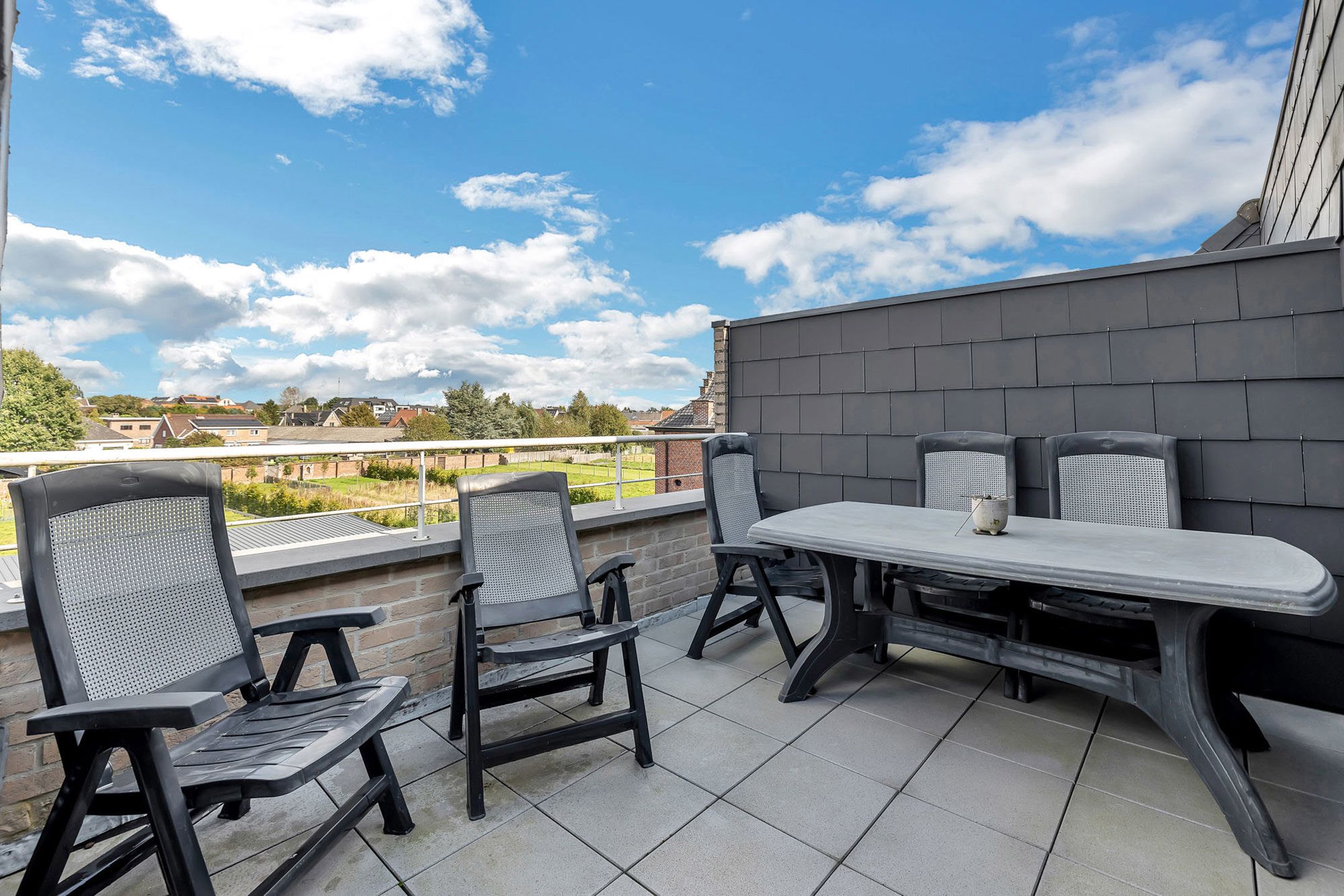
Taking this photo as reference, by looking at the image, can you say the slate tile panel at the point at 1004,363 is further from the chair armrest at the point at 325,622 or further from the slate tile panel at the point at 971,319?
the chair armrest at the point at 325,622

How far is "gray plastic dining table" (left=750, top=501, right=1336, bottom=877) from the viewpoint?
4.91 feet

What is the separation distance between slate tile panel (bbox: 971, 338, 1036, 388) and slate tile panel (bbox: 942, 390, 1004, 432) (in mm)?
53

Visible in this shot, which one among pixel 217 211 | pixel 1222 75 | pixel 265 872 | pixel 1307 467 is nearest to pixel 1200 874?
pixel 1307 467

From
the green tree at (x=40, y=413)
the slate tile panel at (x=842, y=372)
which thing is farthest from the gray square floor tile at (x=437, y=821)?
the green tree at (x=40, y=413)

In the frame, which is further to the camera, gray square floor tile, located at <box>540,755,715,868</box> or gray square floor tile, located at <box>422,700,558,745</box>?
gray square floor tile, located at <box>422,700,558,745</box>

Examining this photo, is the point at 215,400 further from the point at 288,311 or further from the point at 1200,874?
the point at 288,311

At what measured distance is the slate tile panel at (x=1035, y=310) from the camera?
2861 millimetres

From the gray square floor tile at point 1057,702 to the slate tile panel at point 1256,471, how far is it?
106 centimetres

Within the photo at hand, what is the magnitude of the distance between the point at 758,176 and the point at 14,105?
2260 centimetres

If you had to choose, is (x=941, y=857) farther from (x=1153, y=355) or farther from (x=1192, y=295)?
(x=1192, y=295)

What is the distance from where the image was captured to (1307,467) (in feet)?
7.70

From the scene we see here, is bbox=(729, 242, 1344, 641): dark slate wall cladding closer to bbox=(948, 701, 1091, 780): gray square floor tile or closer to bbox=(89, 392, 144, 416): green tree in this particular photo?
bbox=(948, 701, 1091, 780): gray square floor tile

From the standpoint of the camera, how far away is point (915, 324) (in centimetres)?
332

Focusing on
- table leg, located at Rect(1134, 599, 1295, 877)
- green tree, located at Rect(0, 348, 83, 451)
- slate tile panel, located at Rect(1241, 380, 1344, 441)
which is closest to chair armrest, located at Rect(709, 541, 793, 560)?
table leg, located at Rect(1134, 599, 1295, 877)
